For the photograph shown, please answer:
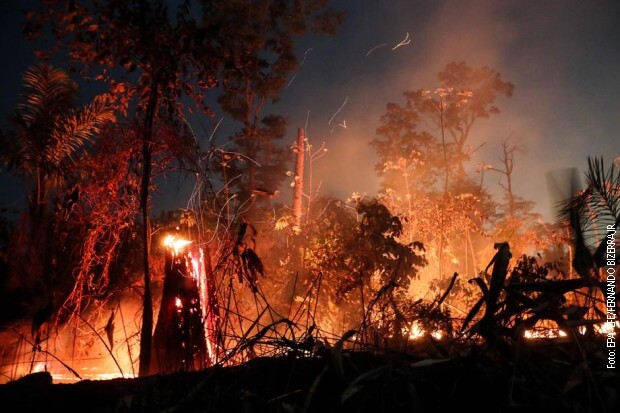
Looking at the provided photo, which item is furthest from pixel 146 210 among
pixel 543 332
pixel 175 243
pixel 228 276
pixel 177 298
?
pixel 543 332

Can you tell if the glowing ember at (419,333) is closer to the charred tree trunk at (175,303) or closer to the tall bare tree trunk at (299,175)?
the charred tree trunk at (175,303)

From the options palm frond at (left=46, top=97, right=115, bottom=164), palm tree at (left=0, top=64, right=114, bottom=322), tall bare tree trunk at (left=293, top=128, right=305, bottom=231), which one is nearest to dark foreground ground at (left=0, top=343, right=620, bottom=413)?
palm tree at (left=0, top=64, right=114, bottom=322)

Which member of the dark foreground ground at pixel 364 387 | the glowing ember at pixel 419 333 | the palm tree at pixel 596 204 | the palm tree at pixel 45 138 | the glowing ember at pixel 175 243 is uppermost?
the palm tree at pixel 45 138

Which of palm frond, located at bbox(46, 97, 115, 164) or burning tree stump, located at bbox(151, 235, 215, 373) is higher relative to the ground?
palm frond, located at bbox(46, 97, 115, 164)

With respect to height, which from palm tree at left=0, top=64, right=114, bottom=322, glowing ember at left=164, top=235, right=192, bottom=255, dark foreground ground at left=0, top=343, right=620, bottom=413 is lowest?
dark foreground ground at left=0, top=343, right=620, bottom=413

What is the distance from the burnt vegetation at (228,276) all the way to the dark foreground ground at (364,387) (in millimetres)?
10

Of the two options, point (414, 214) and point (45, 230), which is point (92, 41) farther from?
point (414, 214)

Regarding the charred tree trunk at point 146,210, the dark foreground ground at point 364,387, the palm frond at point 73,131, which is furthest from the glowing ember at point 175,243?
the dark foreground ground at point 364,387

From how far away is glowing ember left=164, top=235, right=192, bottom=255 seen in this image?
21.9 ft

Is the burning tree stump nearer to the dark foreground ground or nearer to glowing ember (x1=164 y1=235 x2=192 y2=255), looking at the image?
glowing ember (x1=164 y1=235 x2=192 y2=255)

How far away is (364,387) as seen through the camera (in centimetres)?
186

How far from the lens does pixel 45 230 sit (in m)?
10.3

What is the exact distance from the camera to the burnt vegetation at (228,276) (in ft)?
6.49

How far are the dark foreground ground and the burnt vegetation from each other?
0.01 metres
